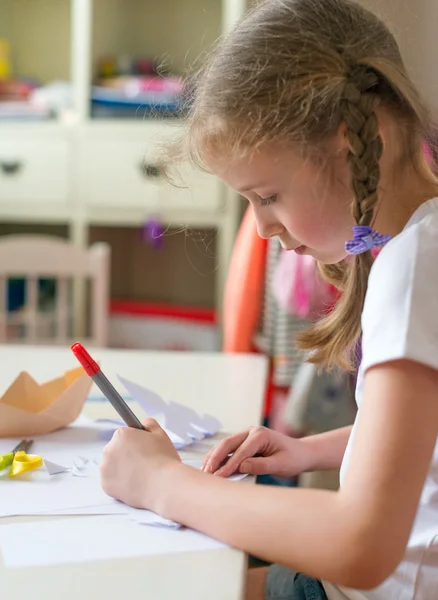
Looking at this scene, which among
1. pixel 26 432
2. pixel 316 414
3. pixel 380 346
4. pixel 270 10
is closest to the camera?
pixel 380 346

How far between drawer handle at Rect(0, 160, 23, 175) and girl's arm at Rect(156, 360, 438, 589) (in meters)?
1.98

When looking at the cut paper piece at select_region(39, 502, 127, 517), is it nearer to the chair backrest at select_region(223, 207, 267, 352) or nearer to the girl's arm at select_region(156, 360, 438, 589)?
the girl's arm at select_region(156, 360, 438, 589)

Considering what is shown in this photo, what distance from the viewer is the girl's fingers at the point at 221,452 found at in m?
0.78

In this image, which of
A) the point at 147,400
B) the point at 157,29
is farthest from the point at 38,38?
the point at 147,400

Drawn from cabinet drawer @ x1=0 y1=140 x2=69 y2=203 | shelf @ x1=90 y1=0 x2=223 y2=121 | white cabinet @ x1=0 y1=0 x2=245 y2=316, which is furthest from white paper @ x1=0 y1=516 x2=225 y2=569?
Answer: shelf @ x1=90 y1=0 x2=223 y2=121

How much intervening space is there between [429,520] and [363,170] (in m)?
0.31

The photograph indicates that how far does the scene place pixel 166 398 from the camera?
42.8 inches

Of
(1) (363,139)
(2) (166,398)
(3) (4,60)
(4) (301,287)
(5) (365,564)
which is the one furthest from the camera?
(3) (4,60)

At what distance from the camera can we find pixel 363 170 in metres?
0.68

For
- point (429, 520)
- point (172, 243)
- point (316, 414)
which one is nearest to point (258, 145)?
point (429, 520)

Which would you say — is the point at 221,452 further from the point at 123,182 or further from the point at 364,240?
the point at 123,182

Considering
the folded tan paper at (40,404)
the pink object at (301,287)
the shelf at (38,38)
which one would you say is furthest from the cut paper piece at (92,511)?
the shelf at (38,38)

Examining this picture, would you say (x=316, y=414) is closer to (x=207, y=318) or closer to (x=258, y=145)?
(x=207, y=318)

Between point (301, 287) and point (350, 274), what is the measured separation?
99cm
